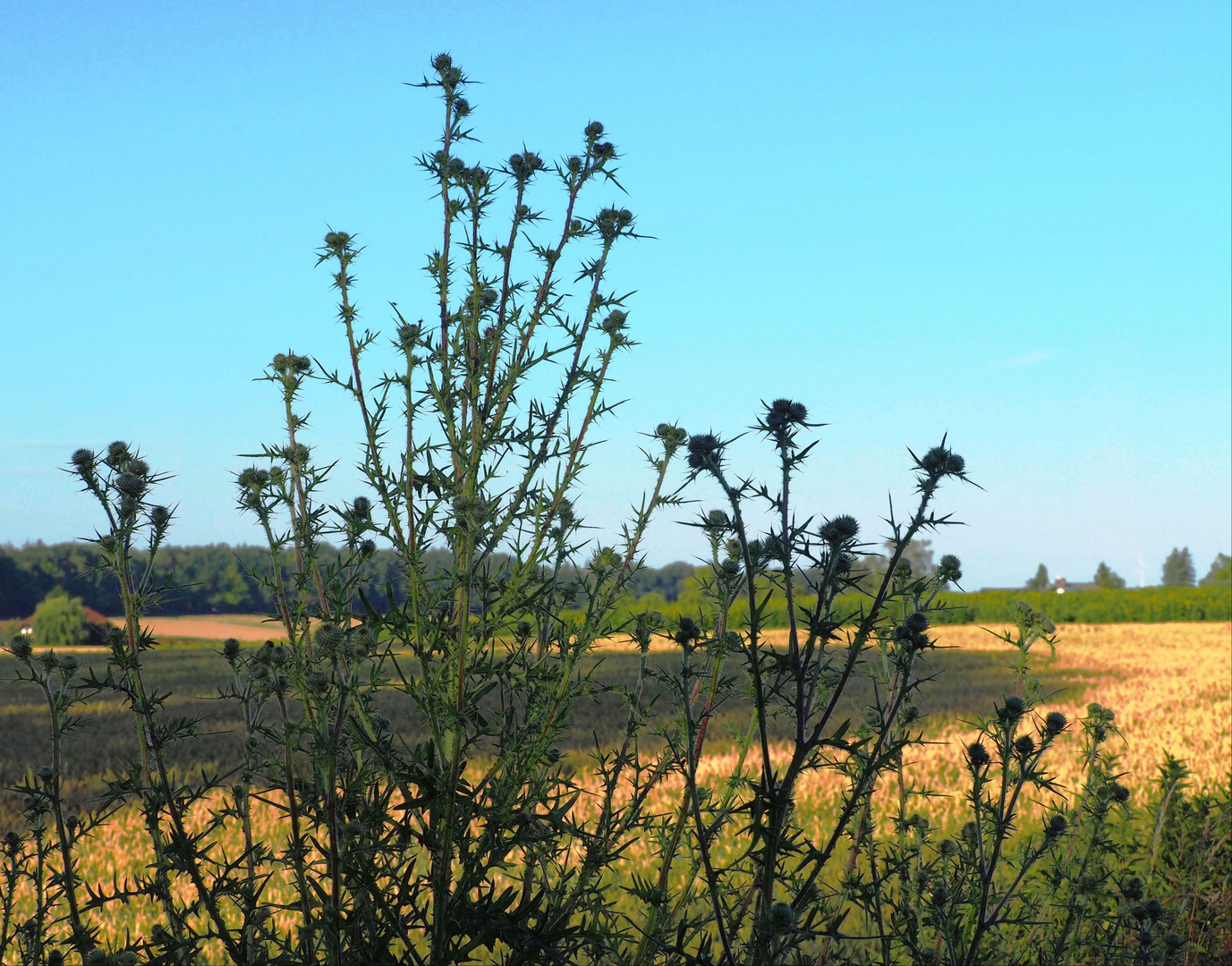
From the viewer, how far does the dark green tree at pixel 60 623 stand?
42250 millimetres

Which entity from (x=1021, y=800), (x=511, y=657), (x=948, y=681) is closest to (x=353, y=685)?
(x=511, y=657)

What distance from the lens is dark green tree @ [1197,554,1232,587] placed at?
89.1m

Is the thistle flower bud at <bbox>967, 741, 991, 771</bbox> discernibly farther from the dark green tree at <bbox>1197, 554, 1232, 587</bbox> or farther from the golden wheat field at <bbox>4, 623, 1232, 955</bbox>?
the dark green tree at <bbox>1197, 554, 1232, 587</bbox>

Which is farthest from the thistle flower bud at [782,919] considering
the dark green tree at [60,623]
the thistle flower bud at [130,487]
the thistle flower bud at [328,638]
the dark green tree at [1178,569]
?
the dark green tree at [1178,569]

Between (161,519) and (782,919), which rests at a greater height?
(161,519)

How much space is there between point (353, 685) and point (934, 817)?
946 centimetres

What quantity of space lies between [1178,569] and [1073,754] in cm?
13418

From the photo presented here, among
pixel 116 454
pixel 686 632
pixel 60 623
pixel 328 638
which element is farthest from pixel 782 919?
pixel 60 623

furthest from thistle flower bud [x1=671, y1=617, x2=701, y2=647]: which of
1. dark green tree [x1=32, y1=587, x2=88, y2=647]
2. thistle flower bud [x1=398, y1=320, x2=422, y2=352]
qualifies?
dark green tree [x1=32, y1=587, x2=88, y2=647]

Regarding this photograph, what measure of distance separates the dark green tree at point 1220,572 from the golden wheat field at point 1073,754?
66442 millimetres

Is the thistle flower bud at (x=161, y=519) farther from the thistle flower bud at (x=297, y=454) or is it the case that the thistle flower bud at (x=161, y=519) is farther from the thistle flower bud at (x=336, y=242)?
the thistle flower bud at (x=336, y=242)

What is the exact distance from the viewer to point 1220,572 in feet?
317

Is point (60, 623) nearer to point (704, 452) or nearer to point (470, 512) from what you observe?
point (470, 512)

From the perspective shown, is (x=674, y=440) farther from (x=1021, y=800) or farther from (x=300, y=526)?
(x=1021, y=800)
